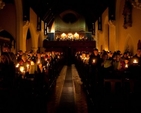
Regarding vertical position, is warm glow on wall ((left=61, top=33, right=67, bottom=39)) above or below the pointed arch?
above

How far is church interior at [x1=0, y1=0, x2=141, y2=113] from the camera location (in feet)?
20.9

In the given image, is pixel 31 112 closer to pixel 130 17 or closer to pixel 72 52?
pixel 130 17

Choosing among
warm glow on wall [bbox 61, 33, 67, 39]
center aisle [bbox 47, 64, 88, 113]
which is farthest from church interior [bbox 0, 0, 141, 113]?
warm glow on wall [bbox 61, 33, 67, 39]

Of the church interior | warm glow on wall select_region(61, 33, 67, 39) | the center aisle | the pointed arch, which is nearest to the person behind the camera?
the church interior

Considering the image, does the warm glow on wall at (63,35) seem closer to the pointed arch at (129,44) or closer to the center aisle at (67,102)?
the pointed arch at (129,44)

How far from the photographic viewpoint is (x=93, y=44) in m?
34.8

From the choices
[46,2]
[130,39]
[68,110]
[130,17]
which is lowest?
[68,110]

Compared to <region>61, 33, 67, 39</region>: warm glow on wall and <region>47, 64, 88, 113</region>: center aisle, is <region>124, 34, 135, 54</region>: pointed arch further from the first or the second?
<region>61, 33, 67, 39</region>: warm glow on wall

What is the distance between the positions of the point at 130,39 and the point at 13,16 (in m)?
8.79

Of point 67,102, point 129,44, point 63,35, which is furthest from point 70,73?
point 63,35

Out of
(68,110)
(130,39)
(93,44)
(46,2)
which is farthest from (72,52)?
(68,110)

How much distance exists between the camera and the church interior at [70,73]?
251 inches

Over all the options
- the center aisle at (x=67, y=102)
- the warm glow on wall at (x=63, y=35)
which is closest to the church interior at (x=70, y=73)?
the center aisle at (x=67, y=102)

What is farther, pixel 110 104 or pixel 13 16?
pixel 13 16
